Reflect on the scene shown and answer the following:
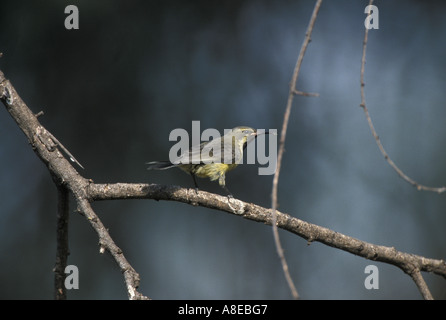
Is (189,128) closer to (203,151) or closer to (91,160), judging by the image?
(91,160)

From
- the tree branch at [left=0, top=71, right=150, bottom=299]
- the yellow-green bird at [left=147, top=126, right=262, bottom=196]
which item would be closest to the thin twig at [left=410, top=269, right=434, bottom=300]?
the yellow-green bird at [left=147, top=126, right=262, bottom=196]

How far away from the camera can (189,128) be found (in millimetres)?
5234

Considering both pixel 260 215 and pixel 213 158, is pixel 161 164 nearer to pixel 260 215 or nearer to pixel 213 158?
pixel 213 158

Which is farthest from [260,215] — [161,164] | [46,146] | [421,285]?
[46,146]

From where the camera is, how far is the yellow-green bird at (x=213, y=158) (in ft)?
10.9

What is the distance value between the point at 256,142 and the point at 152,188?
1625 mm

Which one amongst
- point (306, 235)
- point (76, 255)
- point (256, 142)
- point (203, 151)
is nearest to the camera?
point (306, 235)

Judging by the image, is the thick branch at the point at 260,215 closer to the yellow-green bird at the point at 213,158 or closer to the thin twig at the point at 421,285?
the thin twig at the point at 421,285

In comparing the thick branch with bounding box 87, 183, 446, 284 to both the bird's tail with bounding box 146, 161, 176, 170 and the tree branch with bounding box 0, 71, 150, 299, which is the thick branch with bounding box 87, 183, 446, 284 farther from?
the bird's tail with bounding box 146, 161, 176, 170

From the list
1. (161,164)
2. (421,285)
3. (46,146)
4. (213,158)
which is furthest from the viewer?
(213,158)

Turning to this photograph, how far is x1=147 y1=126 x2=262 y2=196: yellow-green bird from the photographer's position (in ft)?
10.9

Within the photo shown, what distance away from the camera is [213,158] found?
11.4 ft

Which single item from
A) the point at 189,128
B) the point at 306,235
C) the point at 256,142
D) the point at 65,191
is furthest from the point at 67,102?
the point at 306,235

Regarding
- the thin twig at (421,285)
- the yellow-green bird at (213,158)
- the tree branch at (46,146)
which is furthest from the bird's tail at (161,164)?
the thin twig at (421,285)
